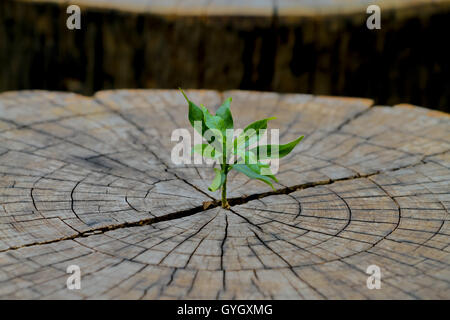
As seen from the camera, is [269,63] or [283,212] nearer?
[283,212]

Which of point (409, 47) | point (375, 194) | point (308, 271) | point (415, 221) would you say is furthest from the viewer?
point (409, 47)

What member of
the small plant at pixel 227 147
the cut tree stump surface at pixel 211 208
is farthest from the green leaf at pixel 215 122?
the cut tree stump surface at pixel 211 208

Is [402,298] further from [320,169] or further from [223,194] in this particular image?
[320,169]

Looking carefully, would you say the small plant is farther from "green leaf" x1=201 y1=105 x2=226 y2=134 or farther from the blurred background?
the blurred background

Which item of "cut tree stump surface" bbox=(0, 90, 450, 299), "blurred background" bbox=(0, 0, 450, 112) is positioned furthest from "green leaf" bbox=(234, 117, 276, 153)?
"blurred background" bbox=(0, 0, 450, 112)

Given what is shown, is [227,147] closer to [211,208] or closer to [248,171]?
[248,171]

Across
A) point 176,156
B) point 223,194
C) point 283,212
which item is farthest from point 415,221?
point 176,156
